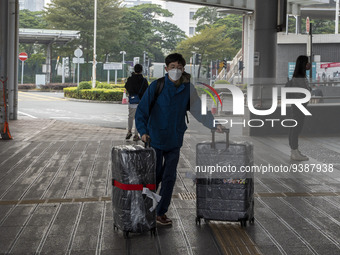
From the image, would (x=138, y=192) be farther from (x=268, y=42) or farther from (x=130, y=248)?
(x=268, y=42)

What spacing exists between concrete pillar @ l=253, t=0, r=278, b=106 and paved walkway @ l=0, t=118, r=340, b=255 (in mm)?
4563

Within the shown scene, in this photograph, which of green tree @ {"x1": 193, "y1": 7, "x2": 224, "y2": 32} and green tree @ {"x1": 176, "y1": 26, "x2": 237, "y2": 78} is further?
green tree @ {"x1": 193, "y1": 7, "x2": 224, "y2": 32}

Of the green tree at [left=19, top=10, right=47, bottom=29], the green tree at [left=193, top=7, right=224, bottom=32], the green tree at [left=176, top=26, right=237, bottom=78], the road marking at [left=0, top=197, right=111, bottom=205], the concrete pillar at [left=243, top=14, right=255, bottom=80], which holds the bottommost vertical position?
the road marking at [left=0, top=197, right=111, bottom=205]

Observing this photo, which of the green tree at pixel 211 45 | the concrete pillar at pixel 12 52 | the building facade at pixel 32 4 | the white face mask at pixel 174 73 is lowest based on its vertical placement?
the white face mask at pixel 174 73

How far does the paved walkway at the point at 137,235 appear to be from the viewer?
17.3 feet

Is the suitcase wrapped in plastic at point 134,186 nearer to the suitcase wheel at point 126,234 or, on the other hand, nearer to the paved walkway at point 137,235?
the suitcase wheel at point 126,234

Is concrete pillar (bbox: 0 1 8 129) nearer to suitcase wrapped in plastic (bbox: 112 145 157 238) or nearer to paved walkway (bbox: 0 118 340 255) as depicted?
paved walkway (bbox: 0 118 340 255)

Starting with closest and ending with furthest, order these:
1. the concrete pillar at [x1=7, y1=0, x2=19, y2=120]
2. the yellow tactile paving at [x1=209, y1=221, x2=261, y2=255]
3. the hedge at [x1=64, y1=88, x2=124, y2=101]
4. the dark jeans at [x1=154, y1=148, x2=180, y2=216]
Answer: the yellow tactile paving at [x1=209, y1=221, x2=261, y2=255], the dark jeans at [x1=154, y1=148, x2=180, y2=216], the concrete pillar at [x1=7, y1=0, x2=19, y2=120], the hedge at [x1=64, y1=88, x2=124, y2=101]

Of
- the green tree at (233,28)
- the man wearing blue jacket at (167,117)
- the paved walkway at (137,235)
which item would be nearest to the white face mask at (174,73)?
the man wearing blue jacket at (167,117)

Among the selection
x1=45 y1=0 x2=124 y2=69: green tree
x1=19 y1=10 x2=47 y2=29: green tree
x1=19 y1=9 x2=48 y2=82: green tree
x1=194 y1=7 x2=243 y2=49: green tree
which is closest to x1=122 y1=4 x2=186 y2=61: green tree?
x1=194 y1=7 x2=243 y2=49: green tree

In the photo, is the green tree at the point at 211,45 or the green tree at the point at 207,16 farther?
the green tree at the point at 207,16

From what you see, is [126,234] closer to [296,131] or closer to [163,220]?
[163,220]

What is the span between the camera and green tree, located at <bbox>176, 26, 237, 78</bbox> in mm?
69625

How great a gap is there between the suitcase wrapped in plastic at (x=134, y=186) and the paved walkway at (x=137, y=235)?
0.51 ft
